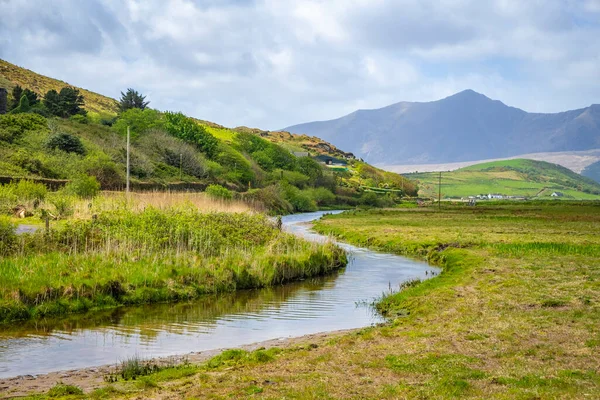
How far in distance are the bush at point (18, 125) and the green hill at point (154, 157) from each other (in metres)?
0.11

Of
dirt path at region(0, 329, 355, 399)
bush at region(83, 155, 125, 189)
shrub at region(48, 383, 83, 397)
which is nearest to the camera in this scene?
shrub at region(48, 383, 83, 397)

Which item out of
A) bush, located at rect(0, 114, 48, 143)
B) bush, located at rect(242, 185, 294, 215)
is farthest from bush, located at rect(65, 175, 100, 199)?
bush, located at rect(242, 185, 294, 215)

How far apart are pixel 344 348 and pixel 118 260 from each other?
571 inches

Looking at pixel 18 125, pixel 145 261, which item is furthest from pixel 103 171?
pixel 145 261

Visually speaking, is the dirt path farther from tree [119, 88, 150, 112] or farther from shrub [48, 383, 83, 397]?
tree [119, 88, 150, 112]

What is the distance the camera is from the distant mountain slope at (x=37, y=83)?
456 ft

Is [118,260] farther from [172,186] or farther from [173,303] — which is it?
[172,186]

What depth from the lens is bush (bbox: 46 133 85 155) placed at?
7456cm

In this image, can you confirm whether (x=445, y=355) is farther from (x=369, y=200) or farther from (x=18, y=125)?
(x=369, y=200)

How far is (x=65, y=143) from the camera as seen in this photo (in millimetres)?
75750

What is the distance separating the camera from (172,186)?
86188mm

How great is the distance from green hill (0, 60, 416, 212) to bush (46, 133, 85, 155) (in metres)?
0.11

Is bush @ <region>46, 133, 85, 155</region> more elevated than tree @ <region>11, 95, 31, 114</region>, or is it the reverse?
tree @ <region>11, 95, 31, 114</region>

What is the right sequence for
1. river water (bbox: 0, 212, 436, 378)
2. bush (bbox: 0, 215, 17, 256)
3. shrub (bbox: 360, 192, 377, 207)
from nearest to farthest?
1. river water (bbox: 0, 212, 436, 378)
2. bush (bbox: 0, 215, 17, 256)
3. shrub (bbox: 360, 192, 377, 207)
